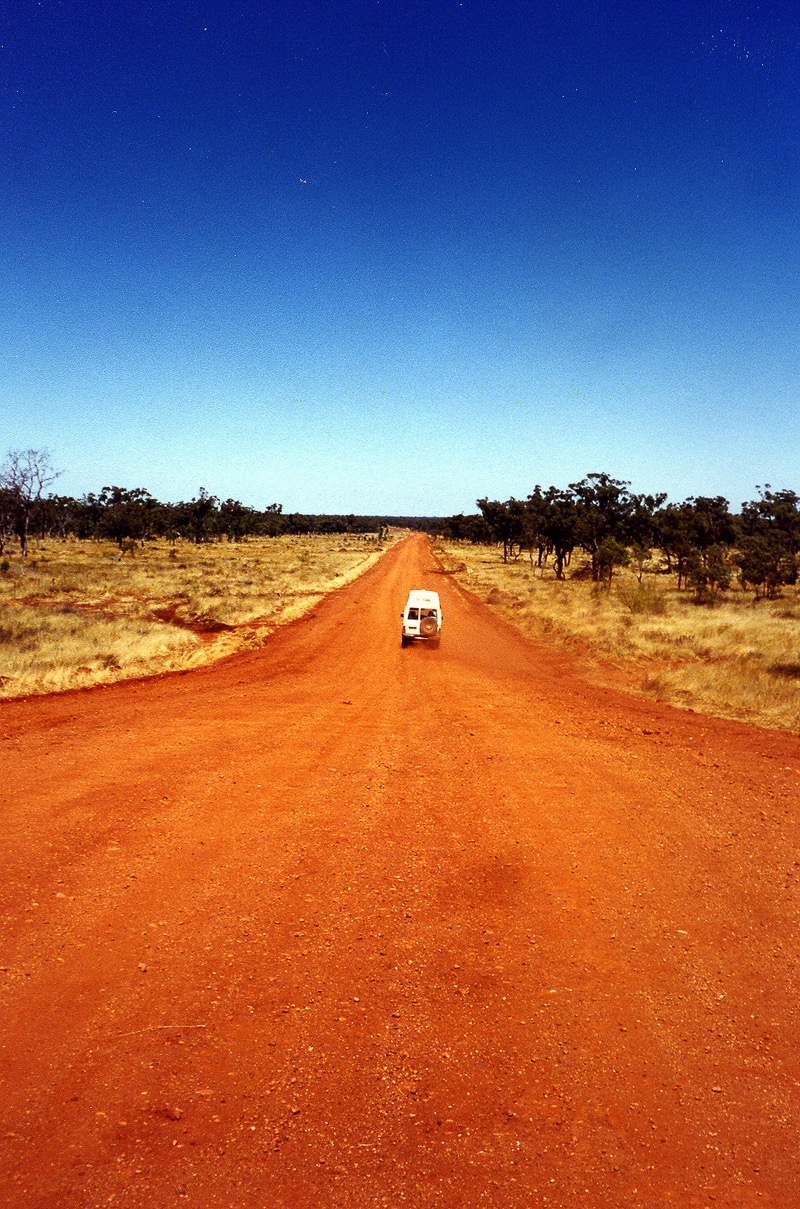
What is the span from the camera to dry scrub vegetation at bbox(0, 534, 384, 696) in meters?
17.2

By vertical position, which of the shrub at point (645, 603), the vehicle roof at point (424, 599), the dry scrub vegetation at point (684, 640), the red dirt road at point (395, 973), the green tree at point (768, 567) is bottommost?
the red dirt road at point (395, 973)

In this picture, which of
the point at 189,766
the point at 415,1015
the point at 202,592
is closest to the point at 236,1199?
the point at 415,1015

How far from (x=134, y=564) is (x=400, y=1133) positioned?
5928 cm

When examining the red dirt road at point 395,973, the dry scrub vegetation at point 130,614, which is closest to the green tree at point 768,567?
the dry scrub vegetation at point 130,614

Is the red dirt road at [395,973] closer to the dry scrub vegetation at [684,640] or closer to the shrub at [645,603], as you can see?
the dry scrub vegetation at [684,640]

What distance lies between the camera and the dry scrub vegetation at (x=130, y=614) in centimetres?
1716

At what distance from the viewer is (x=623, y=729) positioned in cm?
1343

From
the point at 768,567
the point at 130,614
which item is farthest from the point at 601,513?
the point at 130,614

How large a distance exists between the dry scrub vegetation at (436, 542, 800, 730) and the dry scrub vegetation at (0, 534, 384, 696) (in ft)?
40.9

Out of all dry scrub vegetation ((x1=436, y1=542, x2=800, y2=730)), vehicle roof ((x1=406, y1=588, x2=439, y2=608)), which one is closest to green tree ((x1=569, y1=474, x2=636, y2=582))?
dry scrub vegetation ((x1=436, y1=542, x2=800, y2=730))

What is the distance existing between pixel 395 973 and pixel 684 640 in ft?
66.8

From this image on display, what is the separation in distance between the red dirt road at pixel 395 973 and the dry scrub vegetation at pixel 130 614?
5.74 metres

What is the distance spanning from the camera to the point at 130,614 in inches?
1097

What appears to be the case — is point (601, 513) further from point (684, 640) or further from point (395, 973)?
point (395, 973)
